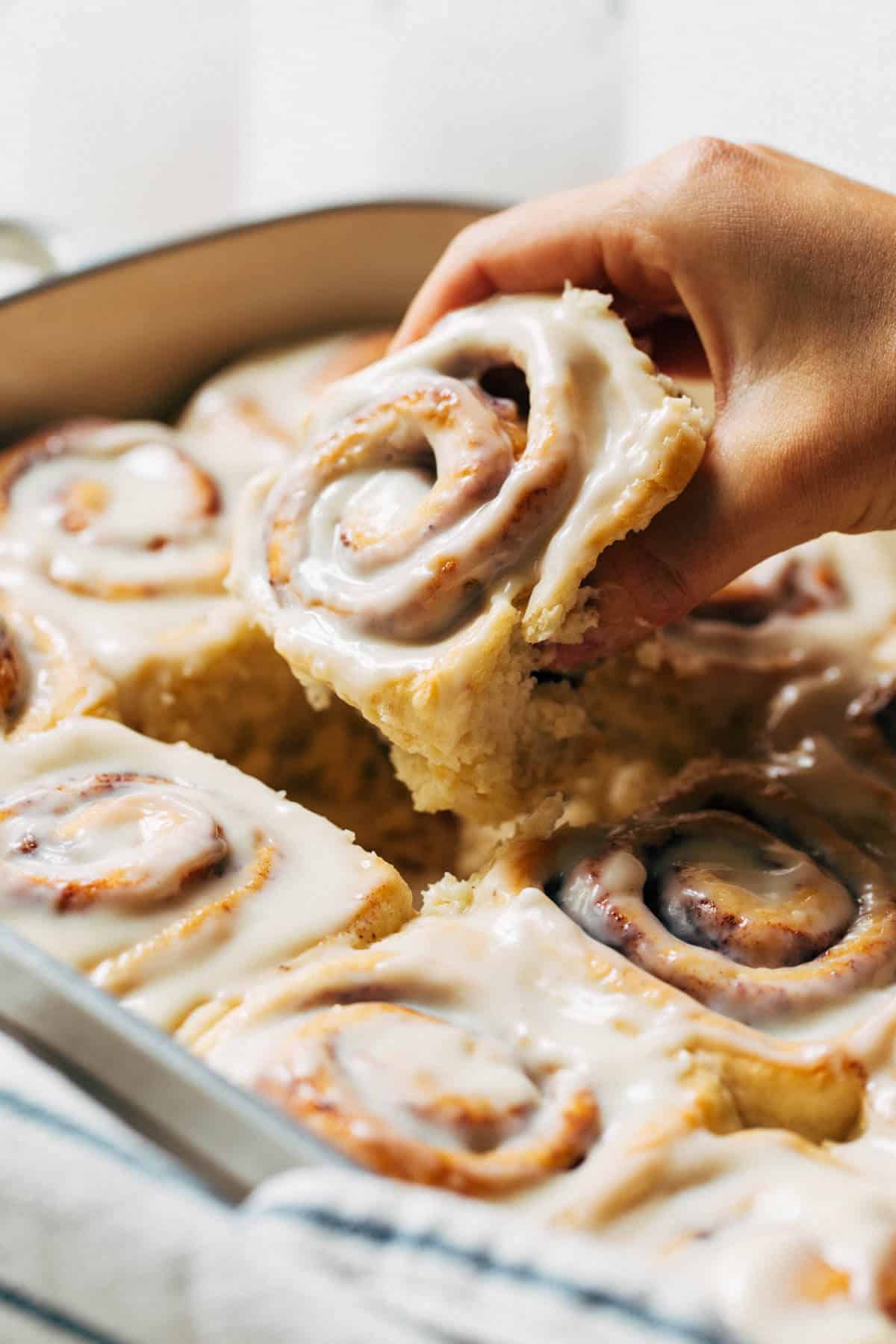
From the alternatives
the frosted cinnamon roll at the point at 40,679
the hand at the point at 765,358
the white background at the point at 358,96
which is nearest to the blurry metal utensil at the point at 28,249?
the white background at the point at 358,96

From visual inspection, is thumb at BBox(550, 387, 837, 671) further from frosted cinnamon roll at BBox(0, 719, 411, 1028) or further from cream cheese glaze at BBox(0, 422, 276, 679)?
cream cheese glaze at BBox(0, 422, 276, 679)

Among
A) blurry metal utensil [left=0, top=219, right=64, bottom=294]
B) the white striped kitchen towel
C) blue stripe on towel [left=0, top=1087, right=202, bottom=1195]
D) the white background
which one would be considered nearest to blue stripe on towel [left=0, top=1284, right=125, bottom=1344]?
the white striped kitchen towel

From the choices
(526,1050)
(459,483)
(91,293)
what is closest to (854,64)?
(91,293)

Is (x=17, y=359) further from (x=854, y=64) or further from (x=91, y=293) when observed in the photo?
(x=854, y=64)

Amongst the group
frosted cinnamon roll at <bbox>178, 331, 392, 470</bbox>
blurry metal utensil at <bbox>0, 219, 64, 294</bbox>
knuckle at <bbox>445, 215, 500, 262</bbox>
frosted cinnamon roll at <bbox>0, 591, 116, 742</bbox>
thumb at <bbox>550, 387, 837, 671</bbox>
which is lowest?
frosted cinnamon roll at <bbox>0, 591, 116, 742</bbox>

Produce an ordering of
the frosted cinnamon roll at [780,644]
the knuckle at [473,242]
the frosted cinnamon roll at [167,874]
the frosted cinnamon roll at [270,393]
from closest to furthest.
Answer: the frosted cinnamon roll at [167,874]
the knuckle at [473,242]
the frosted cinnamon roll at [780,644]
the frosted cinnamon roll at [270,393]

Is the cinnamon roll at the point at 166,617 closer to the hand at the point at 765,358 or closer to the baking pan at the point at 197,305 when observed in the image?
the baking pan at the point at 197,305
